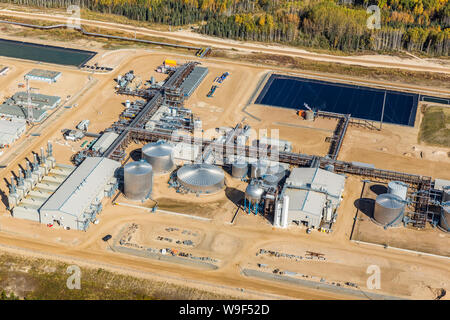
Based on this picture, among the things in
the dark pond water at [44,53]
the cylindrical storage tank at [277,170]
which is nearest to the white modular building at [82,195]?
the cylindrical storage tank at [277,170]

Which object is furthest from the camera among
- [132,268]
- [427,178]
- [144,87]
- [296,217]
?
[144,87]

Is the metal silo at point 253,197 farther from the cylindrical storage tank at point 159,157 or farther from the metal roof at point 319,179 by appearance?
the cylindrical storage tank at point 159,157

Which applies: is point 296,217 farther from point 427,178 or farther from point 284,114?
point 284,114

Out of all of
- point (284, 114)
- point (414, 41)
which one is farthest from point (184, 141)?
point (414, 41)

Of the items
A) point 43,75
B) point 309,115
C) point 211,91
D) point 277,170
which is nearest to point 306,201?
point 277,170

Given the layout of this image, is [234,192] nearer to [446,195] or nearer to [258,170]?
[258,170]

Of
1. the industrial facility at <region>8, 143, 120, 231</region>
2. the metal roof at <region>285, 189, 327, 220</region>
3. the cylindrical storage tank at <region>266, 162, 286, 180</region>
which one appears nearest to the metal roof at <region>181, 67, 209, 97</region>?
the cylindrical storage tank at <region>266, 162, 286, 180</region>

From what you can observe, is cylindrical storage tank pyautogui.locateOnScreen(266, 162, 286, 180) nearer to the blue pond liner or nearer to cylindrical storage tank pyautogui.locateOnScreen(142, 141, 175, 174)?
cylindrical storage tank pyautogui.locateOnScreen(142, 141, 175, 174)

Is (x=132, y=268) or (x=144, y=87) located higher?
(x=144, y=87)
